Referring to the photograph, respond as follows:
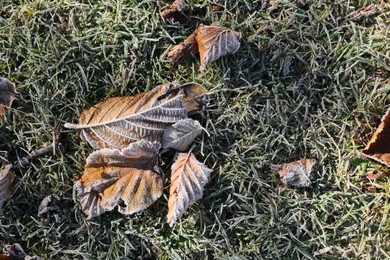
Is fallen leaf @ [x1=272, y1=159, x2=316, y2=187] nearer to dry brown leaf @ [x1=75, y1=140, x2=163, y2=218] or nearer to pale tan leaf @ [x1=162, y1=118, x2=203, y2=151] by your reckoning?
pale tan leaf @ [x1=162, y1=118, x2=203, y2=151]

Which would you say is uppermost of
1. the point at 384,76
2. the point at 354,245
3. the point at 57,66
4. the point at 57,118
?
the point at 57,66

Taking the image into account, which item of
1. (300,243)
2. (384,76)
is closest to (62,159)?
(300,243)

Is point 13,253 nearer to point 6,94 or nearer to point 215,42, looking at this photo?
point 6,94

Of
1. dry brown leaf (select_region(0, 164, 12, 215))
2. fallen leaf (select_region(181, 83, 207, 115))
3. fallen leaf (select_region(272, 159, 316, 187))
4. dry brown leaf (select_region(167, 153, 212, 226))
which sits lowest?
fallen leaf (select_region(272, 159, 316, 187))

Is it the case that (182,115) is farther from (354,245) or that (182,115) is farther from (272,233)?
(354,245)

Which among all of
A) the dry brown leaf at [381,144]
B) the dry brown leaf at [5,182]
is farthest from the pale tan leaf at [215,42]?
the dry brown leaf at [5,182]

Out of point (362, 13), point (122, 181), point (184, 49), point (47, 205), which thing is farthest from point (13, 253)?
point (362, 13)

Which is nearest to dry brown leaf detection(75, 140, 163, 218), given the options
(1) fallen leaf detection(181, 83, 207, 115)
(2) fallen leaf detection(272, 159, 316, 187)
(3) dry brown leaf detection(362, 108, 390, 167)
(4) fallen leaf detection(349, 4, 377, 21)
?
(1) fallen leaf detection(181, 83, 207, 115)
